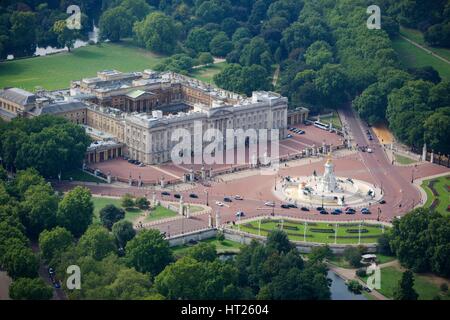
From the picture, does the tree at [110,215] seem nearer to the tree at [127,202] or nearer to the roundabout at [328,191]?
the tree at [127,202]

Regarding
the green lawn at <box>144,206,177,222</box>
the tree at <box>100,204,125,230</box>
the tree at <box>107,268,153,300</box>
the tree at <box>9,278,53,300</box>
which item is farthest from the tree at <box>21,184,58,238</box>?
the tree at <box>107,268,153,300</box>

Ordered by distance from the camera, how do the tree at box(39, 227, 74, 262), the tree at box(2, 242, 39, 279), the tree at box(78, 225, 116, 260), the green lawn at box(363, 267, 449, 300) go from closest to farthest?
the tree at box(2, 242, 39, 279)
the tree at box(78, 225, 116, 260)
the green lawn at box(363, 267, 449, 300)
the tree at box(39, 227, 74, 262)

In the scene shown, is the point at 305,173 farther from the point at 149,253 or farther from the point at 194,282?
the point at 194,282

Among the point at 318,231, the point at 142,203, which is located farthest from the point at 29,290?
the point at 318,231

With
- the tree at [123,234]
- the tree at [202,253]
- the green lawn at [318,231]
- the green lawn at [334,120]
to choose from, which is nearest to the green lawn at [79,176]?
the green lawn at [318,231]

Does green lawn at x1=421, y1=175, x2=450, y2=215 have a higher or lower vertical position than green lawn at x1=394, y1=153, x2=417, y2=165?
lower

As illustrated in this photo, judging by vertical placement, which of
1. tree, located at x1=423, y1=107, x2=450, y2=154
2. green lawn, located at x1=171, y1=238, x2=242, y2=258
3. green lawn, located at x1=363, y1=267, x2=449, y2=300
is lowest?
green lawn, located at x1=363, y1=267, x2=449, y2=300

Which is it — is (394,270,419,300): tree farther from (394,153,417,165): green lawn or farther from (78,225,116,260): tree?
(394,153,417,165): green lawn
